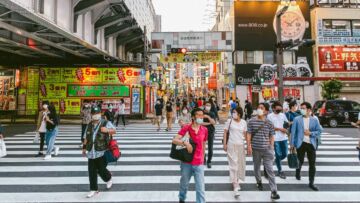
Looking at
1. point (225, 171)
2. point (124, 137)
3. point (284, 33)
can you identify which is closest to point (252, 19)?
point (284, 33)

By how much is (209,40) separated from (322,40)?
49.1 feet

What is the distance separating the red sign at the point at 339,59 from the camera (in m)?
31.3

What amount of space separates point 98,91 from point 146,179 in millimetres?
18748

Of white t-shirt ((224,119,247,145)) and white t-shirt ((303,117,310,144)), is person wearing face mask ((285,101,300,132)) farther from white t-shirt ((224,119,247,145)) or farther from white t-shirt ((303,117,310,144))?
white t-shirt ((224,119,247,145))

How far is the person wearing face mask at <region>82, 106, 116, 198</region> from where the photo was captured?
209 inches

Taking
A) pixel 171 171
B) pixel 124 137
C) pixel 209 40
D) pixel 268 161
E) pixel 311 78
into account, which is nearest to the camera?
pixel 268 161

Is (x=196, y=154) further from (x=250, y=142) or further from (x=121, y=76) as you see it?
(x=121, y=76)

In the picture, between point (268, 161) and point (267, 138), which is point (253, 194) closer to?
point (268, 161)

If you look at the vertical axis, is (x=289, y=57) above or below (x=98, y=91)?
above

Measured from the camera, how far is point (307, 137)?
6035 millimetres

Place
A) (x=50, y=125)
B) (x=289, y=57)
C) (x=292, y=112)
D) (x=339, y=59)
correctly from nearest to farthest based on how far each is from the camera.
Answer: (x=292, y=112), (x=50, y=125), (x=339, y=59), (x=289, y=57)

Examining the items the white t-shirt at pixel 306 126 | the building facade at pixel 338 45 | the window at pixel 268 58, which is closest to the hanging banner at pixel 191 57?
the window at pixel 268 58

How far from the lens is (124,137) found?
1358 cm

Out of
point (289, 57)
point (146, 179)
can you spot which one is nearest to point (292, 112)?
point (146, 179)
